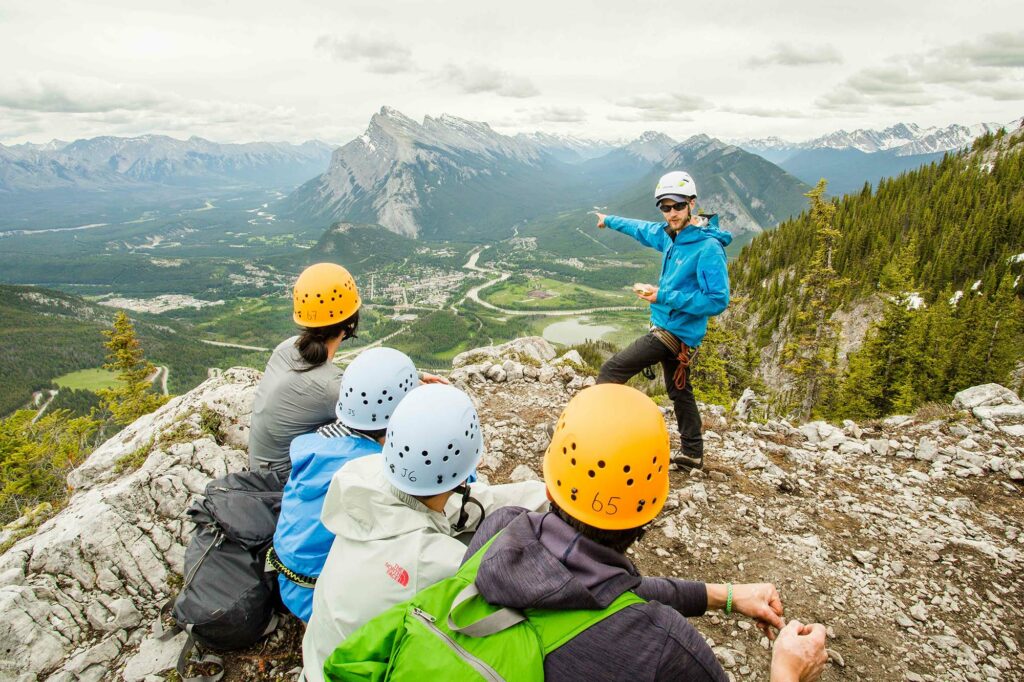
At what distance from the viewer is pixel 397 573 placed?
2.67 m

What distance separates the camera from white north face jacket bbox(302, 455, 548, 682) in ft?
8.68

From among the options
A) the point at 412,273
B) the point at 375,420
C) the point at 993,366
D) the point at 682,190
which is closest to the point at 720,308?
the point at 682,190

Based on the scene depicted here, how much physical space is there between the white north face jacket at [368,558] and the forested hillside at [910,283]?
56.0 ft

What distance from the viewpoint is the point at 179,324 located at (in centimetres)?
13425

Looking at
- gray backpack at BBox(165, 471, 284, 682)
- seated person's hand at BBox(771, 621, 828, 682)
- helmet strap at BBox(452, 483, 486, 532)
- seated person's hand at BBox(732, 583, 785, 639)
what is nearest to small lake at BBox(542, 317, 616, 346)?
gray backpack at BBox(165, 471, 284, 682)

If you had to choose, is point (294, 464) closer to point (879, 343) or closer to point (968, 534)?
point (968, 534)

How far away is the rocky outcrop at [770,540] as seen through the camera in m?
3.99

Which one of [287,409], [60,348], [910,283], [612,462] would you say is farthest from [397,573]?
[60,348]

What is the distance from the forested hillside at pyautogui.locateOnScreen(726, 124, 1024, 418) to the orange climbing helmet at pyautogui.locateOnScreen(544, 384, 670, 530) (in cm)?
1656

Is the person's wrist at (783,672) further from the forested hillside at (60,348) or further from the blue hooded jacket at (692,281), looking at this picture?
the forested hillside at (60,348)

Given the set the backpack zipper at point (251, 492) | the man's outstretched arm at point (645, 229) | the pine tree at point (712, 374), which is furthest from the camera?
the pine tree at point (712, 374)

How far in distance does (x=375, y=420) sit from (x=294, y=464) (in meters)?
0.74

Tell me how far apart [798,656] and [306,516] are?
3319 mm

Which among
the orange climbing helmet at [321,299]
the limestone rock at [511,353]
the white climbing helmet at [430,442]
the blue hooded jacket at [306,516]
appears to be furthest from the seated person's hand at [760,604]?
the limestone rock at [511,353]
